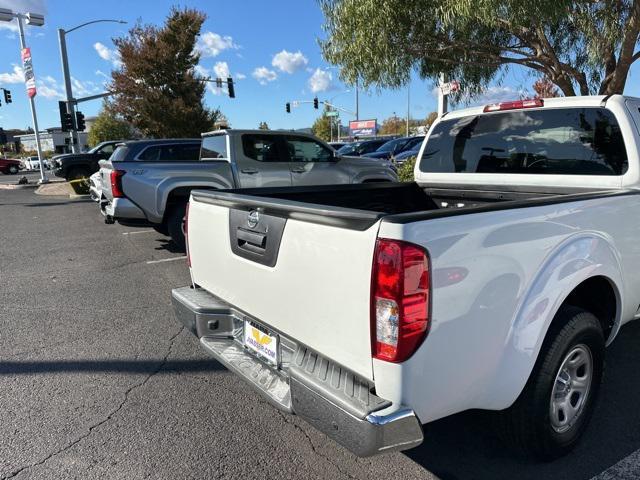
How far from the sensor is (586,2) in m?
6.58

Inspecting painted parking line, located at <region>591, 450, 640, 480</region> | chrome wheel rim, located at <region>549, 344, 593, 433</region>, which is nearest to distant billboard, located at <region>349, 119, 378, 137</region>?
chrome wheel rim, located at <region>549, 344, 593, 433</region>

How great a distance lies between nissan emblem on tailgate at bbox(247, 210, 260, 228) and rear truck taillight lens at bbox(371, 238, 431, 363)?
874 mm

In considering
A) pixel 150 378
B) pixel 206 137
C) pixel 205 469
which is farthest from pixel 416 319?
pixel 206 137

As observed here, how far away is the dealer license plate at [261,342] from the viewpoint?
2.54 meters

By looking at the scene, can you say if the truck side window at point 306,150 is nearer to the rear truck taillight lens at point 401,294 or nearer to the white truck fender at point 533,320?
the white truck fender at point 533,320

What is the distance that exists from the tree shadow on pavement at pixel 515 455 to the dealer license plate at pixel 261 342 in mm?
954

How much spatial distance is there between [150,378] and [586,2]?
7.27 meters

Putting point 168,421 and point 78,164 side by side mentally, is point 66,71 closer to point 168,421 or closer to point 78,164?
point 78,164

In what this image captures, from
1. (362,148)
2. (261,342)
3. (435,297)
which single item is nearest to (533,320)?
(435,297)

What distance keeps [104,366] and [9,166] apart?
4541cm

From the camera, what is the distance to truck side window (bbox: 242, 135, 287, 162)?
7905 mm

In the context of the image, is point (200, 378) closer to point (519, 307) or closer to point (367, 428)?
point (367, 428)

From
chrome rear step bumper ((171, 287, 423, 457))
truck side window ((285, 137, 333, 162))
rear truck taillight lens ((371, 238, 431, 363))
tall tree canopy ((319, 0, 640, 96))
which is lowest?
chrome rear step bumper ((171, 287, 423, 457))

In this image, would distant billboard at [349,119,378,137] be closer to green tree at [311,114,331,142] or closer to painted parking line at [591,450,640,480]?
green tree at [311,114,331,142]
